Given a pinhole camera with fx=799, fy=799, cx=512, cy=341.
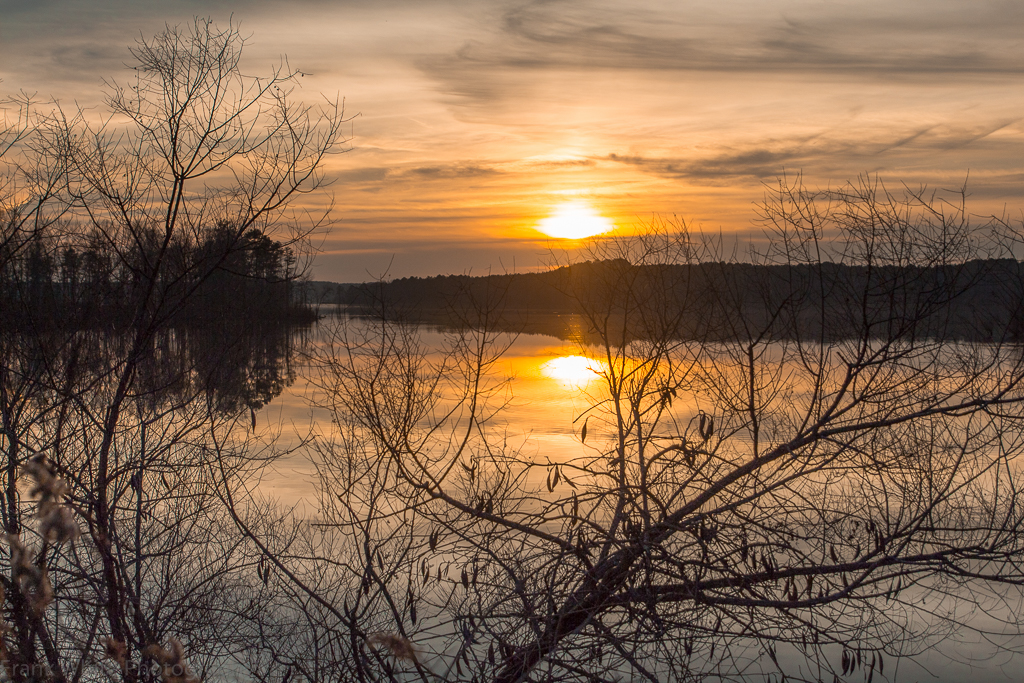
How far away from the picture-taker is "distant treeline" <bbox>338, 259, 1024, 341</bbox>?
10.2 meters

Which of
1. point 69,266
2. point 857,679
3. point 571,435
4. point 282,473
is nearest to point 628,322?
point 857,679

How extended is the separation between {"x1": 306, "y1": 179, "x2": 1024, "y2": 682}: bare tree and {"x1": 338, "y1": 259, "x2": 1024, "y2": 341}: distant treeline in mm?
45

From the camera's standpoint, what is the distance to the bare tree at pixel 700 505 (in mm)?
7723

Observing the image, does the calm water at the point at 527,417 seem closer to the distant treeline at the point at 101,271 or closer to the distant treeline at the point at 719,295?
the distant treeline at the point at 719,295

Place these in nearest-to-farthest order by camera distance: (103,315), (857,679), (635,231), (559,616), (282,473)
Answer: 1. (559,616)
2. (857,679)
3. (635,231)
4. (103,315)
5. (282,473)

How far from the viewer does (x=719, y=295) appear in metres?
11.1

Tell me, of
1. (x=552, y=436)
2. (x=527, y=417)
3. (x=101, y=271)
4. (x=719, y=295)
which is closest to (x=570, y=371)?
(x=527, y=417)

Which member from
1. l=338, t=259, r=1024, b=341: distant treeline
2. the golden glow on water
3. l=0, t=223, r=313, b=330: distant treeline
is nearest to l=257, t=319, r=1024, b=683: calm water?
the golden glow on water

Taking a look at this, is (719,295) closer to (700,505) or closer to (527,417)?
(700,505)

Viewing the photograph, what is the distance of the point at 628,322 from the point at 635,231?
1.33 m

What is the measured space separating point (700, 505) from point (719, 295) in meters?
3.84

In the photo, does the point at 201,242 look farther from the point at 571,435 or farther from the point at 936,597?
the point at 936,597

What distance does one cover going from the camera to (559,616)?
741cm

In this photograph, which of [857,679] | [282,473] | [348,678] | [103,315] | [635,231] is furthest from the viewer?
[282,473]
